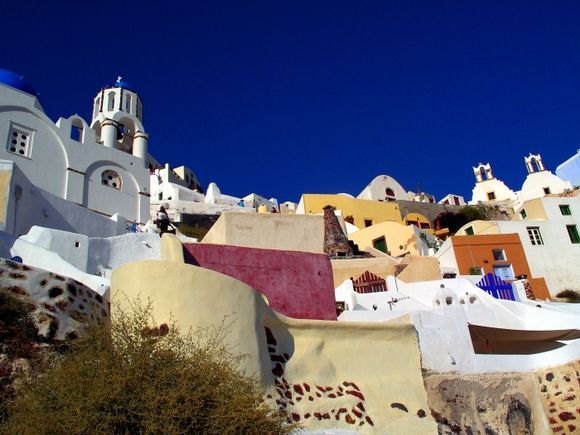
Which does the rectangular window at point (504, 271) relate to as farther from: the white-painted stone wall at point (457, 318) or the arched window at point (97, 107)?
the arched window at point (97, 107)

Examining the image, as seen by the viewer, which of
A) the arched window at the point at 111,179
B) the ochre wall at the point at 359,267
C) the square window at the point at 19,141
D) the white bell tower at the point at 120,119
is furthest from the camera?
the white bell tower at the point at 120,119

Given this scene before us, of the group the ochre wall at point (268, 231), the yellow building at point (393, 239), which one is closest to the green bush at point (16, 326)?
the ochre wall at point (268, 231)

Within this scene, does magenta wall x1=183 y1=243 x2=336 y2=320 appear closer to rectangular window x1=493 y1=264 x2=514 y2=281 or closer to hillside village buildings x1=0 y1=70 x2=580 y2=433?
hillside village buildings x1=0 y1=70 x2=580 y2=433

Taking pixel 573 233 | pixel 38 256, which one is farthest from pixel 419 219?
pixel 38 256

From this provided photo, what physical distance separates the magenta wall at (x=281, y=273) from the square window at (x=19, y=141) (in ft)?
53.1

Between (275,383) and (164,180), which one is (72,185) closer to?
(275,383)

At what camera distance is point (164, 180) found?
2014 inches

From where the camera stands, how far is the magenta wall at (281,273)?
11.3 meters

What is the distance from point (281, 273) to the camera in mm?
12039

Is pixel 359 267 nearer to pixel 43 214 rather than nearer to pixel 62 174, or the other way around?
pixel 43 214

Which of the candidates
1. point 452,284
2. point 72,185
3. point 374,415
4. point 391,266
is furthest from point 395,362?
point 72,185

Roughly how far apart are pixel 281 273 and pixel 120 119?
27.6m

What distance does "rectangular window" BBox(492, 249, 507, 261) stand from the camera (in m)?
26.1

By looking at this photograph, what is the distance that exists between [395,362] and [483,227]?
2040 centimetres
